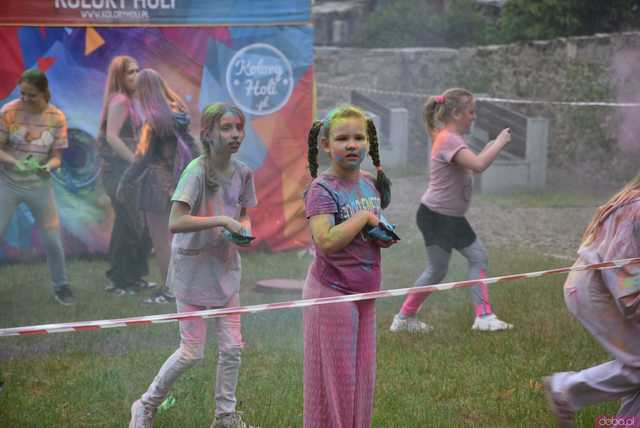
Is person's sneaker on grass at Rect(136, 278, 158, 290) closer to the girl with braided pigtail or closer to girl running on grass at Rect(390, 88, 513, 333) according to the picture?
girl running on grass at Rect(390, 88, 513, 333)

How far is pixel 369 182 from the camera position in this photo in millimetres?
3982

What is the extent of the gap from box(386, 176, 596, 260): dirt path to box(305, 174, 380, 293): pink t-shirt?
5.68m

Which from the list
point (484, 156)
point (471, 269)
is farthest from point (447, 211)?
point (484, 156)

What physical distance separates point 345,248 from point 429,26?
1450cm

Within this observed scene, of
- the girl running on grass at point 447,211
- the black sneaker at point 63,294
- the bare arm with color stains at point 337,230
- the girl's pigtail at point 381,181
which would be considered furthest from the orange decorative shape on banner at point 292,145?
the bare arm with color stains at point 337,230

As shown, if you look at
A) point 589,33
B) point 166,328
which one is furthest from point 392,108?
point 166,328

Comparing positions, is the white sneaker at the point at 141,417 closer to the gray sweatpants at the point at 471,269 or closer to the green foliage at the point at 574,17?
the gray sweatpants at the point at 471,269

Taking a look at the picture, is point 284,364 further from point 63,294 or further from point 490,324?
point 63,294

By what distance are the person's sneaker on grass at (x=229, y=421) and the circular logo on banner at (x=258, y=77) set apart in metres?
4.91

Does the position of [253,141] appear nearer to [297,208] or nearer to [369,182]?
[297,208]

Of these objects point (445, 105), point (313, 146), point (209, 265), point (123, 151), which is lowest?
point (209, 265)

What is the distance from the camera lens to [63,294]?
7520 millimetres

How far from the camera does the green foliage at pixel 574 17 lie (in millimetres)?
14977

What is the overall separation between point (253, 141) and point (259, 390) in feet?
14.2
